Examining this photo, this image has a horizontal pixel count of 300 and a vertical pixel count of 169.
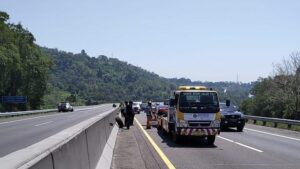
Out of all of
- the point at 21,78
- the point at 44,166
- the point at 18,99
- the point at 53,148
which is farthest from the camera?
the point at 21,78

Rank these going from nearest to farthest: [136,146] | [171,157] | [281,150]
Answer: [171,157], [281,150], [136,146]

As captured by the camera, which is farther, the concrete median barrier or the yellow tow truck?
the yellow tow truck

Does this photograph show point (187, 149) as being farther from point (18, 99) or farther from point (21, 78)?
point (21, 78)

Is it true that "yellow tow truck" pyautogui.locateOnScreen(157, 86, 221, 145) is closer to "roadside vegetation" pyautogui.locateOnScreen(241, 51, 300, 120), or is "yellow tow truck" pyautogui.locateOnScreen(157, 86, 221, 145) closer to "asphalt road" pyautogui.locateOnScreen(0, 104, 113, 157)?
"asphalt road" pyautogui.locateOnScreen(0, 104, 113, 157)

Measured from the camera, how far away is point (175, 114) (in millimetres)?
21953

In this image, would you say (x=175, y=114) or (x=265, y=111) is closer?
(x=175, y=114)

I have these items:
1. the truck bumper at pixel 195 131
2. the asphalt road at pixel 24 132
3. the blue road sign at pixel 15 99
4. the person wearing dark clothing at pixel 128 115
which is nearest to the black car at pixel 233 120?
the person wearing dark clothing at pixel 128 115

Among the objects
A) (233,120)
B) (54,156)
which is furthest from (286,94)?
(54,156)

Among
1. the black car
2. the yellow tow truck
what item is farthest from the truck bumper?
the black car

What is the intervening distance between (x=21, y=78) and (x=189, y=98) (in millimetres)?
68914

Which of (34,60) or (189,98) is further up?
(34,60)

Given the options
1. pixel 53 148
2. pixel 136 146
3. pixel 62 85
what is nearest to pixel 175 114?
pixel 136 146

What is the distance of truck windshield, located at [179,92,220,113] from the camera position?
70.3 ft

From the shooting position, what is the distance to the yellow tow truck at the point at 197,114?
21.2 metres
